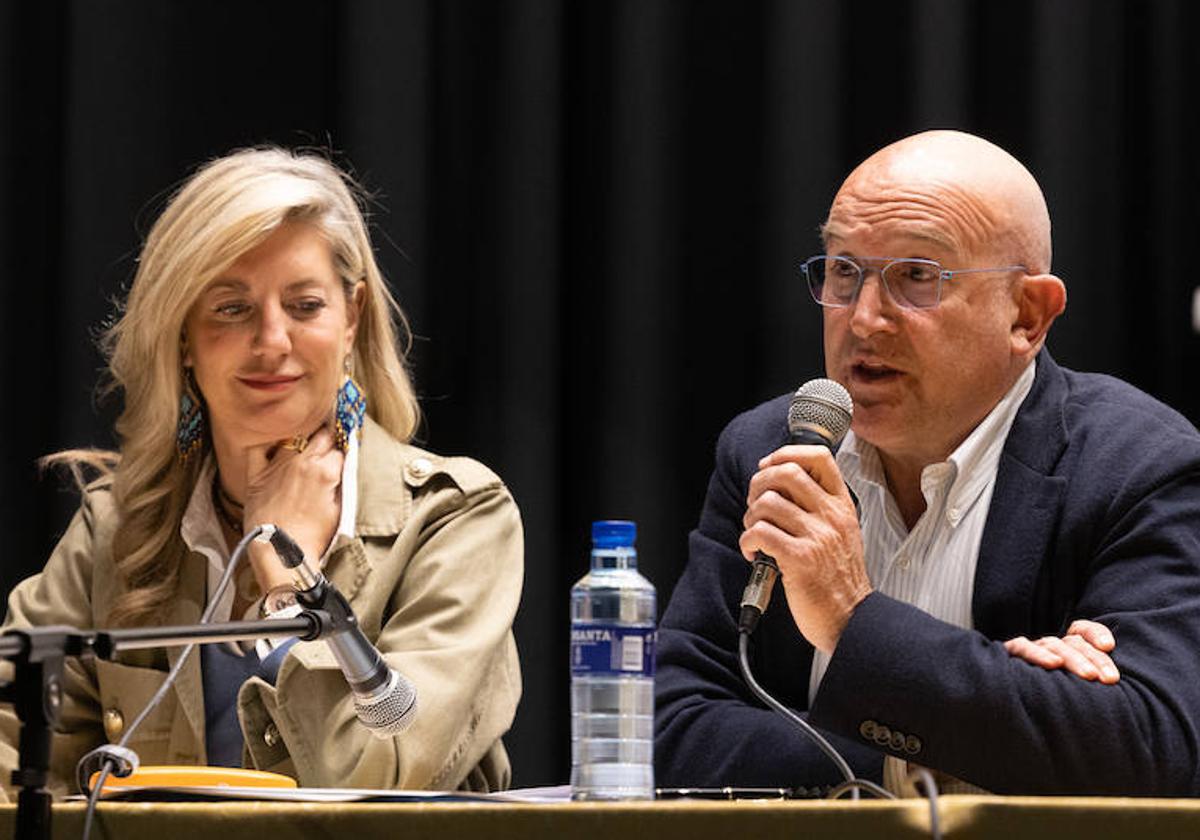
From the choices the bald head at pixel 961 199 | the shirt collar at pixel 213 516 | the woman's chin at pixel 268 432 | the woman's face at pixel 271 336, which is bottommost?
the shirt collar at pixel 213 516

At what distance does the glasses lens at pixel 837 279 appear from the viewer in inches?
96.1

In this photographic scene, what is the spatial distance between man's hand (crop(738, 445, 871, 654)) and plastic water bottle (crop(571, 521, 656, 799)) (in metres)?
0.26

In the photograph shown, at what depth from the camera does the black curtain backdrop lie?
330 cm

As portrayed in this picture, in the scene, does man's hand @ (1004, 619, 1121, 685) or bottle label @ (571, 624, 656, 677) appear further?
man's hand @ (1004, 619, 1121, 685)

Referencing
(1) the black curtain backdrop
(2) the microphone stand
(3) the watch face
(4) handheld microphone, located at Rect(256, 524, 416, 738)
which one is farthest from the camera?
(1) the black curtain backdrop

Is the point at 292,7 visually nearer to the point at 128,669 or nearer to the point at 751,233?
the point at 751,233

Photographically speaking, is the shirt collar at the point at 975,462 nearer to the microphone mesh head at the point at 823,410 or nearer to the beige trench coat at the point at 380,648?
the microphone mesh head at the point at 823,410

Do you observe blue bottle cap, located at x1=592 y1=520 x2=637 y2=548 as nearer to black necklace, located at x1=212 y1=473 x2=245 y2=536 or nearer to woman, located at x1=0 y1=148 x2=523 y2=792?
woman, located at x1=0 y1=148 x2=523 y2=792

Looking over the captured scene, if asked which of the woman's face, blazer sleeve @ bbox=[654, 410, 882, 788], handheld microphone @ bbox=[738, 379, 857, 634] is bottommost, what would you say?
blazer sleeve @ bbox=[654, 410, 882, 788]

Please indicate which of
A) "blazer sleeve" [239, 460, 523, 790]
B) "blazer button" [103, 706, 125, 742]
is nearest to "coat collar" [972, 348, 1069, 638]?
"blazer sleeve" [239, 460, 523, 790]

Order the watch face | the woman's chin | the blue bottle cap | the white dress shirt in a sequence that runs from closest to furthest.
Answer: the blue bottle cap, the watch face, the white dress shirt, the woman's chin

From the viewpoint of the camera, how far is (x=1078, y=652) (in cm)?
213

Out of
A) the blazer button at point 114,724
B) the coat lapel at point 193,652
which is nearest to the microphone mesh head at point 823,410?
the coat lapel at point 193,652

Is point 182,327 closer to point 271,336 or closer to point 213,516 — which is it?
point 271,336
